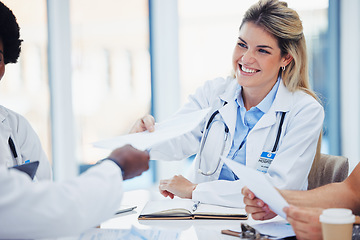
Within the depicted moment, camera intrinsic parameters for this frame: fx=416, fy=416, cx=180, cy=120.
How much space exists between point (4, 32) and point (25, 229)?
1.09 meters

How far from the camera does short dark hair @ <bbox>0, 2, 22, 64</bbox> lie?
68.1 inches

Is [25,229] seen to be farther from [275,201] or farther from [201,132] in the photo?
[201,132]

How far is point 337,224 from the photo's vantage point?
3.37 ft

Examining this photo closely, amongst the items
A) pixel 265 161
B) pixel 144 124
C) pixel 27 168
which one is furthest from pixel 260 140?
pixel 27 168

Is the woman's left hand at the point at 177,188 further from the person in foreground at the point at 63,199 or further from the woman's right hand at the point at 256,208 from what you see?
the person in foreground at the point at 63,199

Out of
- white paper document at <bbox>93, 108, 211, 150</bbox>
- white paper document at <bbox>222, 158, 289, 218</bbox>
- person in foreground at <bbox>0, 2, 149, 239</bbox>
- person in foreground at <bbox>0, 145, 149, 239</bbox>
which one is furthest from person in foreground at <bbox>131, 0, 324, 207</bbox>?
person in foreground at <bbox>0, 145, 149, 239</bbox>

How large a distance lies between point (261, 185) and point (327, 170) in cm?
77

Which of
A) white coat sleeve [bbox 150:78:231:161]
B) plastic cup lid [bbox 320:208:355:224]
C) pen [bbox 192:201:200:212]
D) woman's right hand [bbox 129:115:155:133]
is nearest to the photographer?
plastic cup lid [bbox 320:208:355:224]

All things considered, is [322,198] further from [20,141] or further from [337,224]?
[20,141]

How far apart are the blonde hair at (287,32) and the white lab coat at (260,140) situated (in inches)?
2.9

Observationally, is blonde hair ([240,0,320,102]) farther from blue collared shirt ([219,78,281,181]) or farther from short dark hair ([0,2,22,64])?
short dark hair ([0,2,22,64])

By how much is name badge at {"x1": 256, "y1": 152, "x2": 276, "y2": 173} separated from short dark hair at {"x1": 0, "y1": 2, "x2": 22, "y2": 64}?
3.90ft

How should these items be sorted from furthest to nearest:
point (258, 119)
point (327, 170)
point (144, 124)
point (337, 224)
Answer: point (258, 119) → point (327, 170) → point (144, 124) → point (337, 224)

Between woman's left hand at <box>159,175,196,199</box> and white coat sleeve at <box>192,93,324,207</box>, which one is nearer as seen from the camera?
white coat sleeve at <box>192,93,324,207</box>
